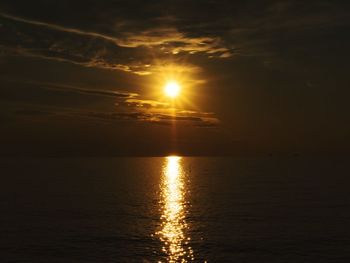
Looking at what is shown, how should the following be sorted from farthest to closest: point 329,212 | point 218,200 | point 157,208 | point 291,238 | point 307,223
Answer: point 218,200, point 157,208, point 329,212, point 307,223, point 291,238

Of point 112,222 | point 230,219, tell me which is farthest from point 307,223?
point 112,222

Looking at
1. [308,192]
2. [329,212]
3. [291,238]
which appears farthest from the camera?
[308,192]

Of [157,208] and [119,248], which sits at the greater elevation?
[157,208]

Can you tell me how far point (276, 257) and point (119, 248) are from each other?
751 inches

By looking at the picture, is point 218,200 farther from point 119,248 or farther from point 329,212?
point 119,248

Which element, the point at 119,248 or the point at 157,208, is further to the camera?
the point at 157,208

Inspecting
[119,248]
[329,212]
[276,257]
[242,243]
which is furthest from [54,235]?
[329,212]

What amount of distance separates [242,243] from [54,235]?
87.4ft

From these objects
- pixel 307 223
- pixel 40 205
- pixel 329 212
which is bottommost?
pixel 307 223

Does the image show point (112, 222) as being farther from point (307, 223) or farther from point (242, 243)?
point (307, 223)

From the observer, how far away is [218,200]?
4348 inches

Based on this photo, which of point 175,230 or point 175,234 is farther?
point 175,230

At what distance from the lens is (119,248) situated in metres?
55.3

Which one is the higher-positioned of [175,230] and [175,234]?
[175,230]
